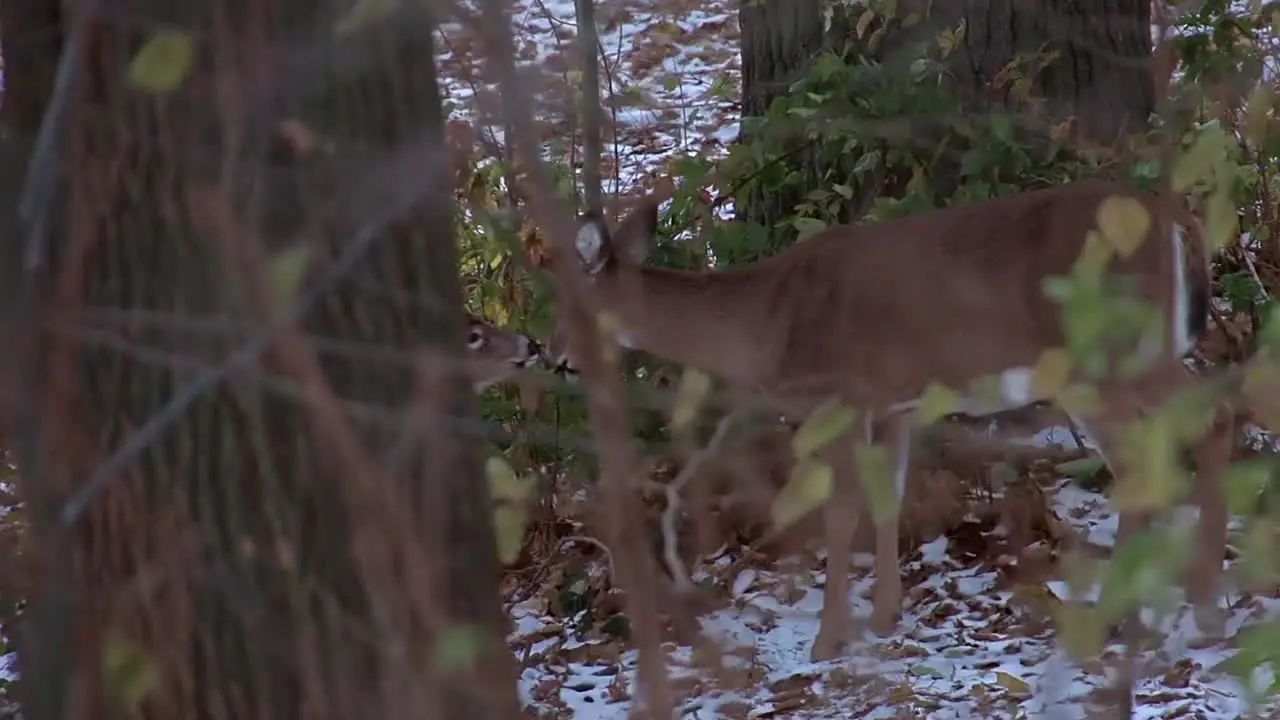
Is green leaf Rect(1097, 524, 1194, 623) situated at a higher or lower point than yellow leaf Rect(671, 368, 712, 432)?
lower

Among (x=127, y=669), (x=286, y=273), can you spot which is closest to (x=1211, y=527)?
(x=127, y=669)

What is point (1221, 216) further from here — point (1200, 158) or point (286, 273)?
point (286, 273)

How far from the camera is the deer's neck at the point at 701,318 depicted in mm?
5746

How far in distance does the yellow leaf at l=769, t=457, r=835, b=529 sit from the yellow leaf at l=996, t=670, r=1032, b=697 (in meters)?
2.67

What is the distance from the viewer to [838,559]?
17.7ft

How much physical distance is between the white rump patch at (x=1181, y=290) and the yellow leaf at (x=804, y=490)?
3.52 m

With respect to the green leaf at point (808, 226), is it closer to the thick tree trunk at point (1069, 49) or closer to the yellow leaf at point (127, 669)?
the thick tree trunk at point (1069, 49)

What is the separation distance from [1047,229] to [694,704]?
1937mm

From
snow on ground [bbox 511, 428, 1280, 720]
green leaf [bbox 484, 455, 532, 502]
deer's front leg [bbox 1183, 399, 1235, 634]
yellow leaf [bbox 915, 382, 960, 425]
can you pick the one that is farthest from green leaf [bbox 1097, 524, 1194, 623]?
snow on ground [bbox 511, 428, 1280, 720]

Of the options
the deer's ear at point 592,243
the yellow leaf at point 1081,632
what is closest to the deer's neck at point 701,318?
the deer's ear at point 592,243

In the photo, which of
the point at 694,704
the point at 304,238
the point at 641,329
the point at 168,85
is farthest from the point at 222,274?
the point at 641,329

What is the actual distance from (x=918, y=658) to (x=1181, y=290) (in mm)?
1465

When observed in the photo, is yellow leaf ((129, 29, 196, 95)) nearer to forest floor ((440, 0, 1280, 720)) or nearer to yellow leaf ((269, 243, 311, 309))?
yellow leaf ((269, 243, 311, 309))

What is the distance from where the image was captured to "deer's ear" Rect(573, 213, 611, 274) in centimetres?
544
